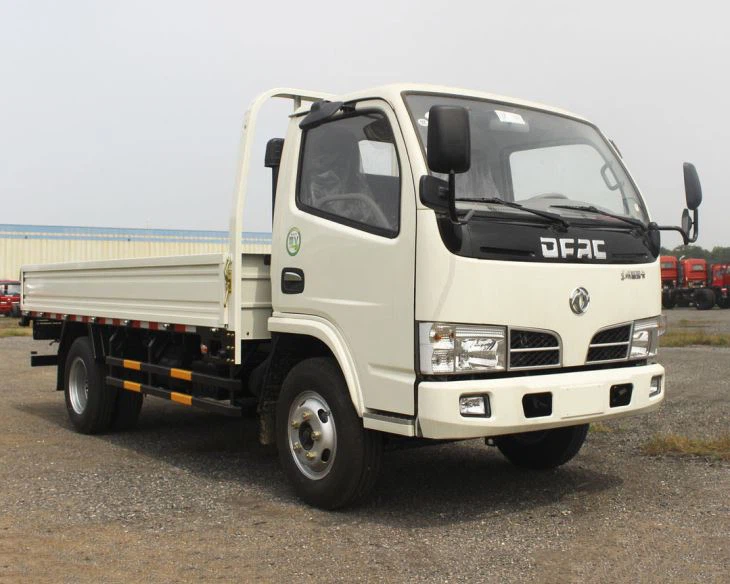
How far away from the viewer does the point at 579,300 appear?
199 inches

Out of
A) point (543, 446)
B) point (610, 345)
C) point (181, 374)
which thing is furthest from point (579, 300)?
point (181, 374)

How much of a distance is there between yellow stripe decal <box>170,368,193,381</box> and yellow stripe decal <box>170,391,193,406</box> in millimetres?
141

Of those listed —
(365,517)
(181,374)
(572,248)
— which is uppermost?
(572,248)

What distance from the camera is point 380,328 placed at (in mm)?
4938

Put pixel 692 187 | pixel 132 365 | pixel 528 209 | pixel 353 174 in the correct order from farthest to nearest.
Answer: pixel 132 365 → pixel 692 187 → pixel 353 174 → pixel 528 209

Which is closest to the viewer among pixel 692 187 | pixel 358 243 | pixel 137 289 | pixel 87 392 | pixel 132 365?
pixel 358 243

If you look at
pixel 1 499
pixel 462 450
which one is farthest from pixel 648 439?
pixel 1 499

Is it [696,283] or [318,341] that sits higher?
[696,283]

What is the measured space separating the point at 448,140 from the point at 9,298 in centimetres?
3194

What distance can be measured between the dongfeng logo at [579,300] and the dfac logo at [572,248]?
20 centimetres

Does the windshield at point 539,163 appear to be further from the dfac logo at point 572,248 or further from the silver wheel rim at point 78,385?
the silver wheel rim at point 78,385

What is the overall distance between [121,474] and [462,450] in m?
2.80

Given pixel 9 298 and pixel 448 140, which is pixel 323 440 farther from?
pixel 9 298

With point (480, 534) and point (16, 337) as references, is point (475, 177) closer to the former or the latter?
point (480, 534)
